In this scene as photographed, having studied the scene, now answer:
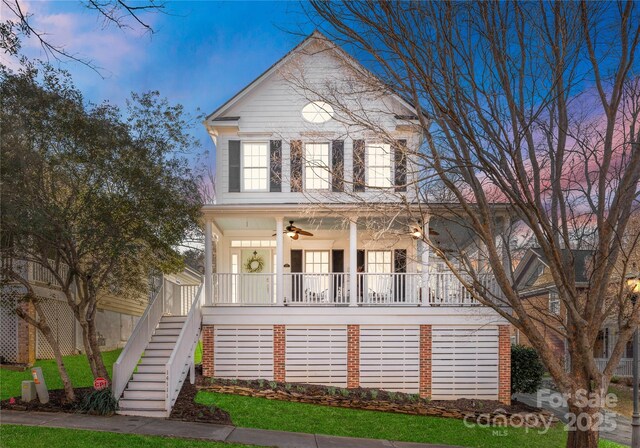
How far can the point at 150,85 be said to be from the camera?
12078 millimetres

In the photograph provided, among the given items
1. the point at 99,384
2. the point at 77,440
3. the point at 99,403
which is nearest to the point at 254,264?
the point at 99,384

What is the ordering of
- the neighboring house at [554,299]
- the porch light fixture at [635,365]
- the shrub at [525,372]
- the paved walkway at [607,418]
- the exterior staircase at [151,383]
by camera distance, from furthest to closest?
the neighboring house at [554,299] < the shrub at [525,372] < the paved walkway at [607,418] < the exterior staircase at [151,383] < the porch light fixture at [635,365]

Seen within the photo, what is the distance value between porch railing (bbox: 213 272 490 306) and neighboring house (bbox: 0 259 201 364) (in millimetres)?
1874

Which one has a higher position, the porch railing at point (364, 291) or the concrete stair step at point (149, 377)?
the porch railing at point (364, 291)

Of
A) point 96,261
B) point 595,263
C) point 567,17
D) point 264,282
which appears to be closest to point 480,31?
point 567,17

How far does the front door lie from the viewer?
15.4 m

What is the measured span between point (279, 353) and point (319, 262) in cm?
384

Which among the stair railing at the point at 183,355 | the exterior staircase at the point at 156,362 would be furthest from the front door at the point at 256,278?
the exterior staircase at the point at 156,362

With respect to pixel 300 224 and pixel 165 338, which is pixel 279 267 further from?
pixel 165 338

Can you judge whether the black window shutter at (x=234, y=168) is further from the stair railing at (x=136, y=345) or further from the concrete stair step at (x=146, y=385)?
the concrete stair step at (x=146, y=385)

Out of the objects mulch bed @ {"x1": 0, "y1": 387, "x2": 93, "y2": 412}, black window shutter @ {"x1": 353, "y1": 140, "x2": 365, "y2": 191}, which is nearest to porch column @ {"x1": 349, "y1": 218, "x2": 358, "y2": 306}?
black window shutter @ {"x1": 353, "y1": 140, "x2": 365, "y2": 191}

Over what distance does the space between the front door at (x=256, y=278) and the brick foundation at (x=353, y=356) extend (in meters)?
2.42

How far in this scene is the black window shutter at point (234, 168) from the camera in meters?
16.0

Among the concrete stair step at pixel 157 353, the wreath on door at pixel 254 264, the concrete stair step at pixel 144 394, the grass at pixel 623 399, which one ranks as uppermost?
the wreath on door at pixel 254 264
